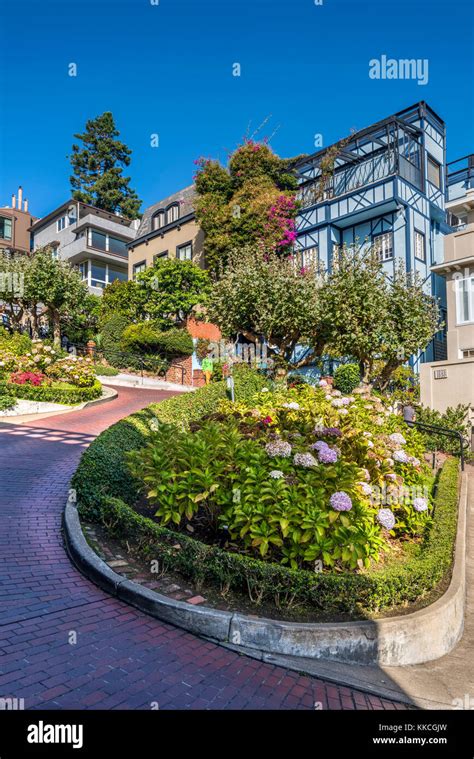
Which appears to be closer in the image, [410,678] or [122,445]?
[410,678]

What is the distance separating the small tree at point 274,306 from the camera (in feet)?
47.4

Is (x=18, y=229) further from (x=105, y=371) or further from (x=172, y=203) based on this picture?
(x=105, y=371)

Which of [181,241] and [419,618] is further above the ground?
[181,241]

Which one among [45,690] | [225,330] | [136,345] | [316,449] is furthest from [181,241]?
[45,690]

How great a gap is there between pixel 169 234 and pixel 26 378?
18.2m

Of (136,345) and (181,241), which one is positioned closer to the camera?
(136,345)

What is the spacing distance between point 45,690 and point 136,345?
23.8m

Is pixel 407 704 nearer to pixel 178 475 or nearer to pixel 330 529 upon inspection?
pixel 330 529

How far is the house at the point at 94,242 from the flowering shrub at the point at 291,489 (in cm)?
3301

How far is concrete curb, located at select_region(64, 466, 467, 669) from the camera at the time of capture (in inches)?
144

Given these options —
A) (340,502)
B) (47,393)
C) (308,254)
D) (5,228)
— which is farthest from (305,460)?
(5,228)

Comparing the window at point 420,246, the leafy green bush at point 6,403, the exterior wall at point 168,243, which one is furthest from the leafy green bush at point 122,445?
the exterior wall at point 168,243

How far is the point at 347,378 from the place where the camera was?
18375 mm

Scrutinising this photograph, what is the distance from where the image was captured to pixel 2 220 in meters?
44.1
